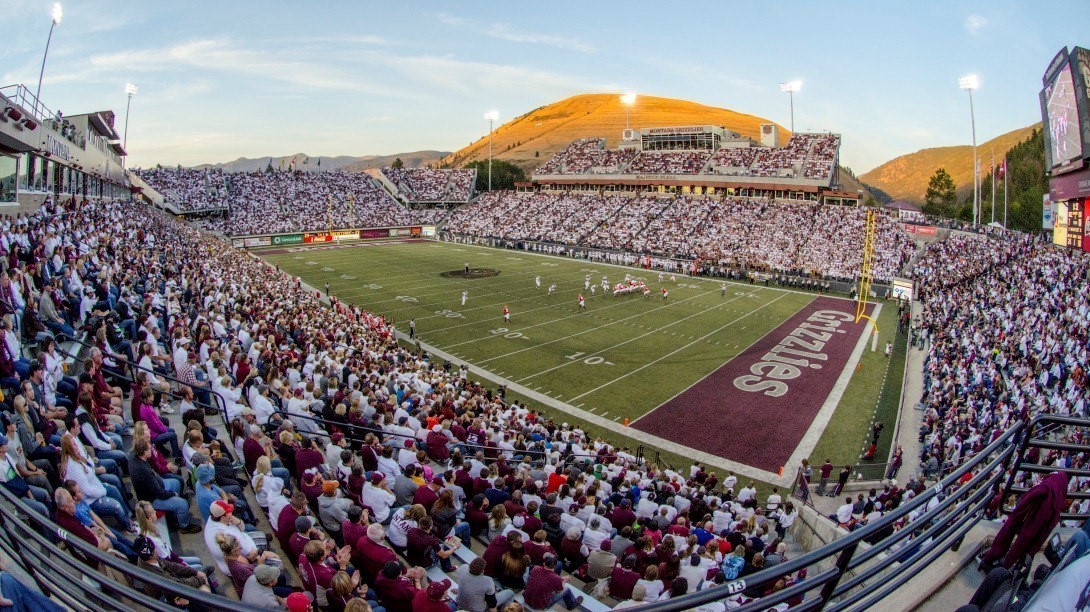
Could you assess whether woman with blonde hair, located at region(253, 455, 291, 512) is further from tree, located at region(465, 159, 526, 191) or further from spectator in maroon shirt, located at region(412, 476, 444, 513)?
tree, located at region(465, 159, 526, 191)

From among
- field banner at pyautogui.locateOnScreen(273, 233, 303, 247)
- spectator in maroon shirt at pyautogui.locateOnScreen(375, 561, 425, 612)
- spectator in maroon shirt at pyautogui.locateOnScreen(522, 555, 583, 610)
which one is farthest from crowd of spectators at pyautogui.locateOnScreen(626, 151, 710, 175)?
spectator in maroon shirt at pyautogui.locateOnScreen(375, 561, 425, 612)

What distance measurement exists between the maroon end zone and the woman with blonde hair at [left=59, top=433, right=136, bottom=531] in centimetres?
1470

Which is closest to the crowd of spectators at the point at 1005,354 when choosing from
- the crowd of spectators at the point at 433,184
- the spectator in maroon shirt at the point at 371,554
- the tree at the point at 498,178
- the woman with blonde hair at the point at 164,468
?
the spectator in maroon shirt at the point at 371,554

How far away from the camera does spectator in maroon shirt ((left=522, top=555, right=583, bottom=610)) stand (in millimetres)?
5605

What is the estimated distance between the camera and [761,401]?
21.4 m

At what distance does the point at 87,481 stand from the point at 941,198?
11092cm

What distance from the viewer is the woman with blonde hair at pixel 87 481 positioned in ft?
18.7

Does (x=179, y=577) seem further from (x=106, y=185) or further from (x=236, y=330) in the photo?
(x=106, y=185)

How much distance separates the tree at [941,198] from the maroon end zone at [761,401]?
238 ft

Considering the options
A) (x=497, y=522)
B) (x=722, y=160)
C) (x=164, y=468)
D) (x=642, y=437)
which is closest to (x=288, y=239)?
(x=722, y=160)

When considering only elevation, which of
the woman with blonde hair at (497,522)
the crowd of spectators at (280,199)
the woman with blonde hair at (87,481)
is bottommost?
the woman with blonde hair at (497,522)

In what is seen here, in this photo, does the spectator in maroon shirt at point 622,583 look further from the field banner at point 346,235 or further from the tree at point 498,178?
the tree at point 498,178

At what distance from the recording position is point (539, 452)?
1239 centimetres

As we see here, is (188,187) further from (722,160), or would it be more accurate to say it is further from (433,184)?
(722,160)
